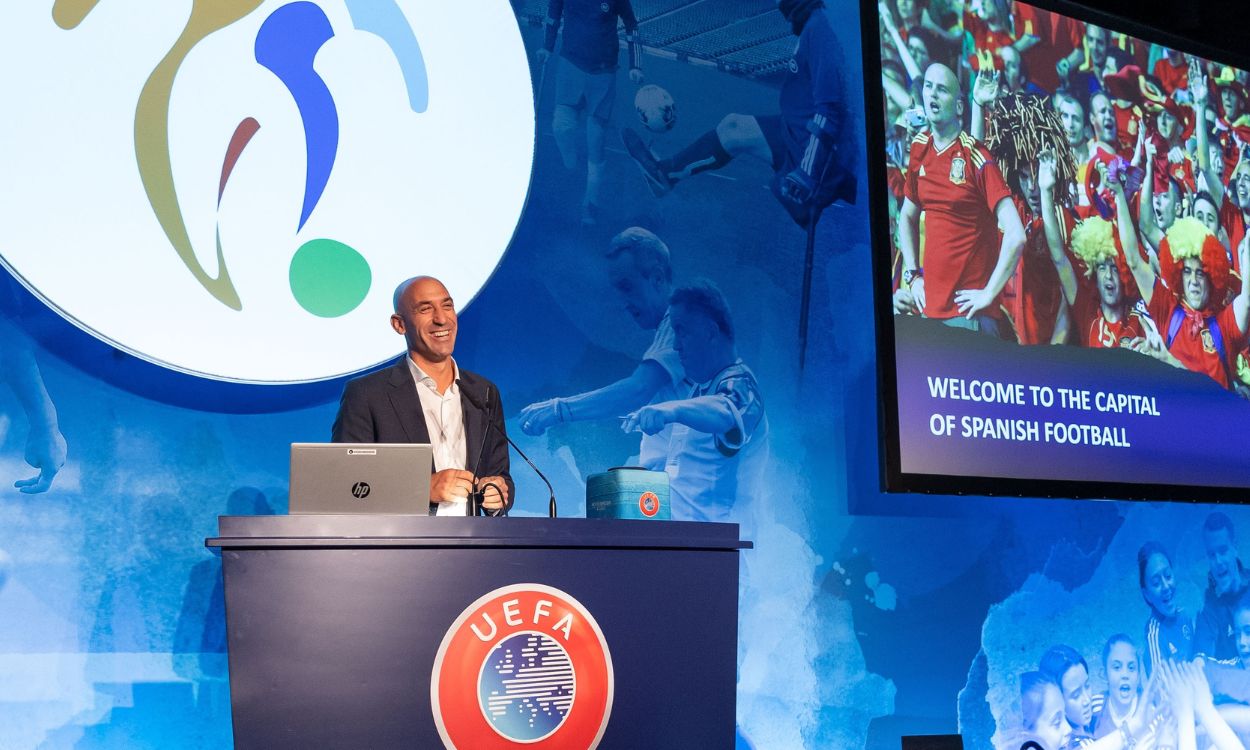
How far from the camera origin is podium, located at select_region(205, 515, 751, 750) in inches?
75.8

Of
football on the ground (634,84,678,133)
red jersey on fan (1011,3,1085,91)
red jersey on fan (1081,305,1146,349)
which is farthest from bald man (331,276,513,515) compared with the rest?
red jersey on fan (1011,3,1085,91)

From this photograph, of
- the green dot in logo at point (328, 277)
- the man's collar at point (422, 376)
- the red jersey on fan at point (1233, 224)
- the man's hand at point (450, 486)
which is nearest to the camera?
the man's hand at point (450, 486)

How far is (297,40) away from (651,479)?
1572 mm

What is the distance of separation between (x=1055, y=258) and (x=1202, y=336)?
0.71 meters

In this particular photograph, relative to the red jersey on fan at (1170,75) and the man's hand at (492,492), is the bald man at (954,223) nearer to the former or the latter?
the red jersey on fan at (1170,75)

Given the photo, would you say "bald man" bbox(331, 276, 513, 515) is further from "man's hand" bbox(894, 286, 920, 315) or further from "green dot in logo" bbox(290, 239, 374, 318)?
"man's hand" bbox(894, 286, 920, 315)

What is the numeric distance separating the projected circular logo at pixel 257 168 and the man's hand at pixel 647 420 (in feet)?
2.09

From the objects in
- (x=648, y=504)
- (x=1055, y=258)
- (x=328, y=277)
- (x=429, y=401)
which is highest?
(x=1055, y=258)

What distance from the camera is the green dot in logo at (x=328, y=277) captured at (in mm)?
3066

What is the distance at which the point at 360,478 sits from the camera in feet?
6.84

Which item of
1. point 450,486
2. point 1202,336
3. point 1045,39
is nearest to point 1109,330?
point 1202,336

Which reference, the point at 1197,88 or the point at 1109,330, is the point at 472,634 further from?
the point at 1197,88

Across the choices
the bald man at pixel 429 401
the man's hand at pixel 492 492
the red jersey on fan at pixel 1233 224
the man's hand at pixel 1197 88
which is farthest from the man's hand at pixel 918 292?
the man's hand at pixel 492 492

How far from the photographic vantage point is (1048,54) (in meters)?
4.23
